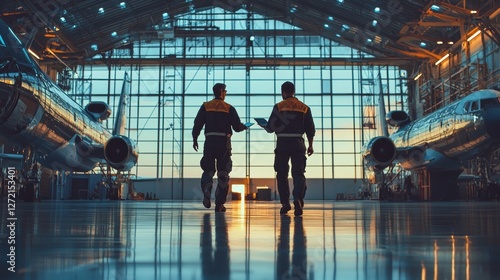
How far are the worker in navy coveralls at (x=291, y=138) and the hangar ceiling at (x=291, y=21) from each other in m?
21.6

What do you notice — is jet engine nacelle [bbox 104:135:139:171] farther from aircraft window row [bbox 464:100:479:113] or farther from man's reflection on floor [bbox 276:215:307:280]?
man's reflection on floor [bbox 276:215:307:280]

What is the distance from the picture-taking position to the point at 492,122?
15.9 m

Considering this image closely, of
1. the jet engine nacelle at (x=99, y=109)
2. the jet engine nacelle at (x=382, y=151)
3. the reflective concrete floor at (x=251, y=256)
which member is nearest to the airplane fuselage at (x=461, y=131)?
the jet engine nacelle at (x=382, y=151)

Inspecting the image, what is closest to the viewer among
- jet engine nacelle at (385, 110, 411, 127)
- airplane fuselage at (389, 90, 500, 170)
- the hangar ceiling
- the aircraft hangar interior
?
the aircraft hangar interior

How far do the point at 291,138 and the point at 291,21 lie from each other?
36098 mm

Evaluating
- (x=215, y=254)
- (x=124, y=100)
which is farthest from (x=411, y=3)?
(x=215, y=254)

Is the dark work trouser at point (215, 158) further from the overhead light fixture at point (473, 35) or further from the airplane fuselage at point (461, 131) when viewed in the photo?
the overhead light fixture at point (473, 35)

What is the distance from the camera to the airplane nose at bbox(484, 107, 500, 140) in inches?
627

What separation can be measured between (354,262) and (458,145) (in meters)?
17.0

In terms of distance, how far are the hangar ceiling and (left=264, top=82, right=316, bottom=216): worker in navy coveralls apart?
21576 millimetres

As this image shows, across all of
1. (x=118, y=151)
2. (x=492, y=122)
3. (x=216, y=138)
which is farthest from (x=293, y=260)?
(x=118, y=151)

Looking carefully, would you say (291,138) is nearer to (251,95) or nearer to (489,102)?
(489,102)

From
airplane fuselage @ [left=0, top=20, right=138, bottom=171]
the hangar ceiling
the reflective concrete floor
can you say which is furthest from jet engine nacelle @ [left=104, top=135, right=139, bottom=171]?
the reflective concrete floor

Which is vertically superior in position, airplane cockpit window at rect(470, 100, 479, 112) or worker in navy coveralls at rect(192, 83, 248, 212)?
airplane cockpit window at rect(470, 100, 479, 112)
